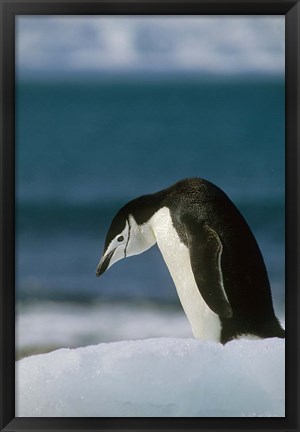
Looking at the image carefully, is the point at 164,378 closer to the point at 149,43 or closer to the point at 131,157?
the point at 131,157

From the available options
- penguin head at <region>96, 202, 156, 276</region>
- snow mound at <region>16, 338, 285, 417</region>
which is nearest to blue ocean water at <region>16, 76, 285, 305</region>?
penguin head at <region>96, 202, 156, 276</region>

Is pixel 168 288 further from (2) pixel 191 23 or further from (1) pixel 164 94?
(2) pixel 191 23

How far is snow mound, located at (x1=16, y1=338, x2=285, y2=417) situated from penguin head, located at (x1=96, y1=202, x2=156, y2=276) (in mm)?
237

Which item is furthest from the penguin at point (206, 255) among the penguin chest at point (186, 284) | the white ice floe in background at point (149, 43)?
the white ice floe in background at point (149, 43)

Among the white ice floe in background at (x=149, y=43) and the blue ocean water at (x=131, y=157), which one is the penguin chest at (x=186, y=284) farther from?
the white ice floe in background at (x=149, y=43)

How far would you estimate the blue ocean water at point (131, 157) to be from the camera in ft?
9.00

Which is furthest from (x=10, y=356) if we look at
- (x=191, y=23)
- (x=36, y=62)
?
(x=191, y=23)

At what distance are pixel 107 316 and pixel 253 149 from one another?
24.2 inches

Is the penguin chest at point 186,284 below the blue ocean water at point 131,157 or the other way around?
below

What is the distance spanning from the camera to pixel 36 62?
2.75 m

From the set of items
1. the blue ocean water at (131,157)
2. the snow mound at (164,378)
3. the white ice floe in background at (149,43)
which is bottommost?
the snow mound at (164,378)

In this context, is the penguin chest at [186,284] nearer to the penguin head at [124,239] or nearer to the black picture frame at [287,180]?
the penguin head at [124,239]

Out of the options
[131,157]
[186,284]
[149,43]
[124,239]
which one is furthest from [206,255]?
[149,43]

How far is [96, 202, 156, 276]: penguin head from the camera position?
2.75 meters
